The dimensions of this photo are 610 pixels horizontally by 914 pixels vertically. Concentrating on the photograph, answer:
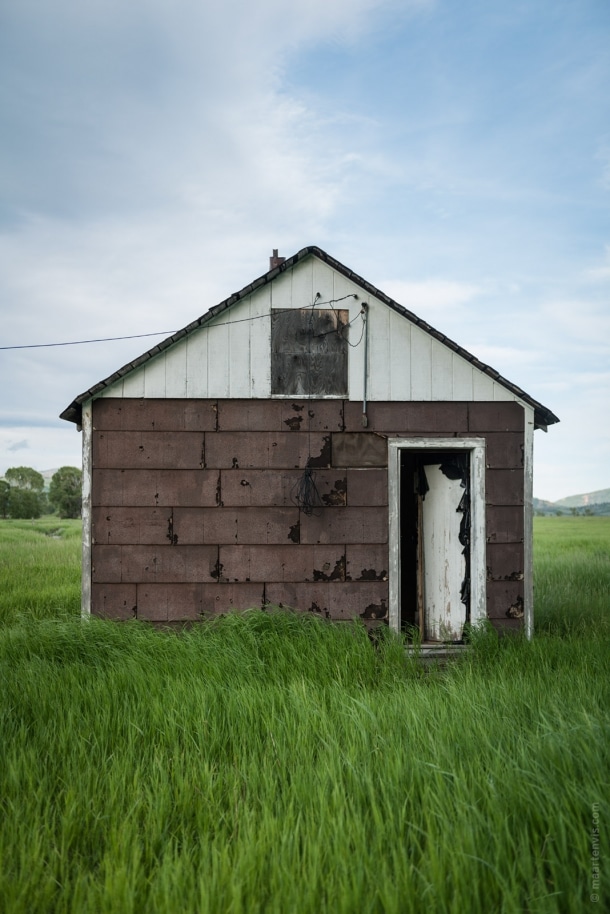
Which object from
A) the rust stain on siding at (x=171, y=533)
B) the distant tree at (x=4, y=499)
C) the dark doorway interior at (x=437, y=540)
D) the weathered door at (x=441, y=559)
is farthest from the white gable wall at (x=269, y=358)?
the distant tree at (x=4, y=499)

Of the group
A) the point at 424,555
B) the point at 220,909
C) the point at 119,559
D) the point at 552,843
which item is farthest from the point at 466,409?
the point at 220,909

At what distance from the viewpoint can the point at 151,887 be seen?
3.09m

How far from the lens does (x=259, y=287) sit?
25.4 feet

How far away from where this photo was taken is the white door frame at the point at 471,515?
7.81 meters

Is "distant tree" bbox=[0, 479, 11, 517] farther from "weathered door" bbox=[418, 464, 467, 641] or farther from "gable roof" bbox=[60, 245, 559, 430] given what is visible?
"weathered door" bbox=[418, 464, 467, 641]

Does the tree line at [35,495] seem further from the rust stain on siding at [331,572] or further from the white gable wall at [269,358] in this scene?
the rust stain on siding at [331,572]

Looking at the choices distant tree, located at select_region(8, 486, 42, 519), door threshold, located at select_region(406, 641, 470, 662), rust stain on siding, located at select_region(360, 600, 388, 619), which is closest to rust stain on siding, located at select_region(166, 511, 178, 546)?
rust stain on siding, located at select_region(360, 600, 388, 619)

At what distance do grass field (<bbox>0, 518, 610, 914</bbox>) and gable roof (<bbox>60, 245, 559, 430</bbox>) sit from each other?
3000 mm

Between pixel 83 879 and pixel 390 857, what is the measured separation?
156 cm

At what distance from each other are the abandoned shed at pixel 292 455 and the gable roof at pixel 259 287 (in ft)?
0.08

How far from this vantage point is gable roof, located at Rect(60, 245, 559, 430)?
7598mm

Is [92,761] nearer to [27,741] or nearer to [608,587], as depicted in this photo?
Result: [27,741]

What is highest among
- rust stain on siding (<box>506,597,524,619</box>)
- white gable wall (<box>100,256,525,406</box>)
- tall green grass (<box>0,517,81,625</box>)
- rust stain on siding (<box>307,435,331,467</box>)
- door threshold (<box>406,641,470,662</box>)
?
white gable wall (<box>100,256,525,406</box>)

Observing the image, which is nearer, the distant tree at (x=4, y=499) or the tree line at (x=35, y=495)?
the distant tree at (x=4, y=499)
